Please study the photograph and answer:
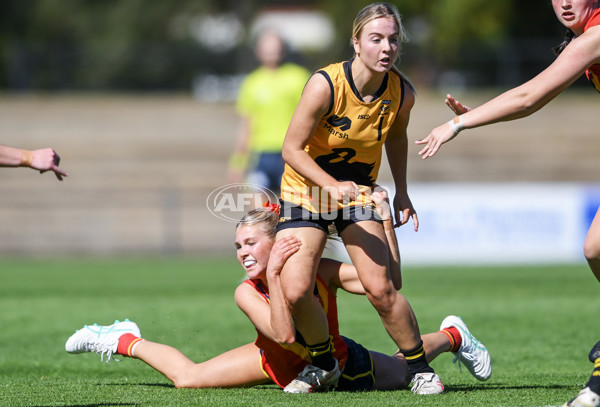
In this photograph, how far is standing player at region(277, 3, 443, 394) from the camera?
439 cm

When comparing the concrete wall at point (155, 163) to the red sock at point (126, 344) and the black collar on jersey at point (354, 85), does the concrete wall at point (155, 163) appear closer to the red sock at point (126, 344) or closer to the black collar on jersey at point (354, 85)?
the red sock at point (126, 344)

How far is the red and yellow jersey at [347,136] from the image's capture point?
14.8 ft

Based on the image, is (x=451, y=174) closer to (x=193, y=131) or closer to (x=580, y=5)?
(x=193, y=131)

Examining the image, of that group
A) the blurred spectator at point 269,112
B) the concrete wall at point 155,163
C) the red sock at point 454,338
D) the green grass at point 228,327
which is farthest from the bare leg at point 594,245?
the concrete wall at point 155,163

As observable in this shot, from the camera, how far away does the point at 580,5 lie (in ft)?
13.8

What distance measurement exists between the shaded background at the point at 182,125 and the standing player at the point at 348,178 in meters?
14.2

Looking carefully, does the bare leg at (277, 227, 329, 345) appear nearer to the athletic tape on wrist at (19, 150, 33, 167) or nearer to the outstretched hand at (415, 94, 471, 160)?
the outstretched hand at (415, 94, 471, 160)

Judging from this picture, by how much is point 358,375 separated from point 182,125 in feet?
63.9

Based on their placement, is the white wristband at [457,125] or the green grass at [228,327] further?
the green grass at [228,327]

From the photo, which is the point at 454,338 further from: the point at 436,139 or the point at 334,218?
the point at 436,139

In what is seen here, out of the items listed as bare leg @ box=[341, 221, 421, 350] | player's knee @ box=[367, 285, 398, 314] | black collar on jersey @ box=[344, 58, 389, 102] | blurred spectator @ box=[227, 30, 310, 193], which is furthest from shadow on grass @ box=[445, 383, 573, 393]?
blurred spectator @ box=[227, 30, 310, 193]

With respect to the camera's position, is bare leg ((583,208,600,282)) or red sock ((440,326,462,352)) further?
red sock ((440,326,462,352))

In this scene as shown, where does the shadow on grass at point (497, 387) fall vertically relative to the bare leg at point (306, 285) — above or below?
below

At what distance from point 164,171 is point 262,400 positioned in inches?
700
